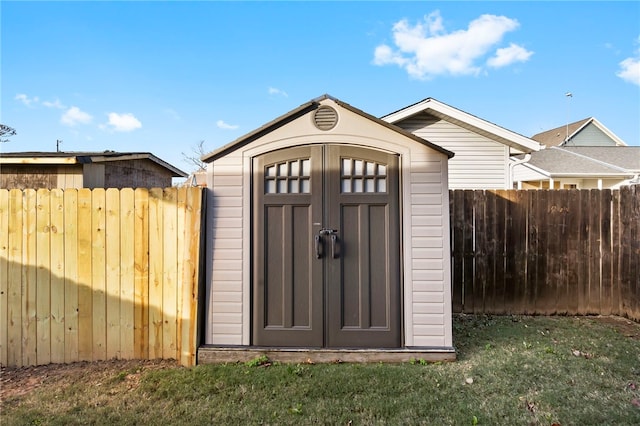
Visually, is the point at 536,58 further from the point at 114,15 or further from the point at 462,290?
the point at 114,15

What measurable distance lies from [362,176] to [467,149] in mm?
6323

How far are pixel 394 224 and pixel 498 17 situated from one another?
6.41 metres

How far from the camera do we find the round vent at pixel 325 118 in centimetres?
360

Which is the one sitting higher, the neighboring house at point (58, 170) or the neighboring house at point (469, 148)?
the neighboring house at point (469, 148)

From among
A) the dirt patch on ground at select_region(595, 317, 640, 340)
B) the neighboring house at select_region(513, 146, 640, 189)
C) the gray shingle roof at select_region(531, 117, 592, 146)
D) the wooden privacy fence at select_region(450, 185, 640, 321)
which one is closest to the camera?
the dirt patch on ground at select_region(595, 317, 640, 340)

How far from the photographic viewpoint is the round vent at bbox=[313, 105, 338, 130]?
3.60m

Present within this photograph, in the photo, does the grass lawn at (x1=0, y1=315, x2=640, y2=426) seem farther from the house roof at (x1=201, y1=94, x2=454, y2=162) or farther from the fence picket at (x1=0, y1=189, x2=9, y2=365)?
the house roof at (x1=201, y1=94, x2=454, y2=162)

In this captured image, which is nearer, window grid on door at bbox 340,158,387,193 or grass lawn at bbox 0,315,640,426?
grass lawn at bbox 0,315,640,426

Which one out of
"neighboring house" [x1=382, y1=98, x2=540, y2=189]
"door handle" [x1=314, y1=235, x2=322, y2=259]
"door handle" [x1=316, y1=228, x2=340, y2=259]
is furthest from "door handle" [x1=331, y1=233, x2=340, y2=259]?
"neighboring house" [x1=382, y1=98, x2=540, y2=189]

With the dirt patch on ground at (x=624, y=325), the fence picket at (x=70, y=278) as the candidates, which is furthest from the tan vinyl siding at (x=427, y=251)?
the fence picket at (x=70, y=278)

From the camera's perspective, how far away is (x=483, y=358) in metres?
3.52

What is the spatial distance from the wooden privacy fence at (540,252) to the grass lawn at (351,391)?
131cm

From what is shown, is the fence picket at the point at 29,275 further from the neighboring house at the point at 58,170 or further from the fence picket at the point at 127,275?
the neighboring house at the point at 58,170

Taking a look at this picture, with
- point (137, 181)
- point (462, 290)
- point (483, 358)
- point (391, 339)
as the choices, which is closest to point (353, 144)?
point (391, 339)
